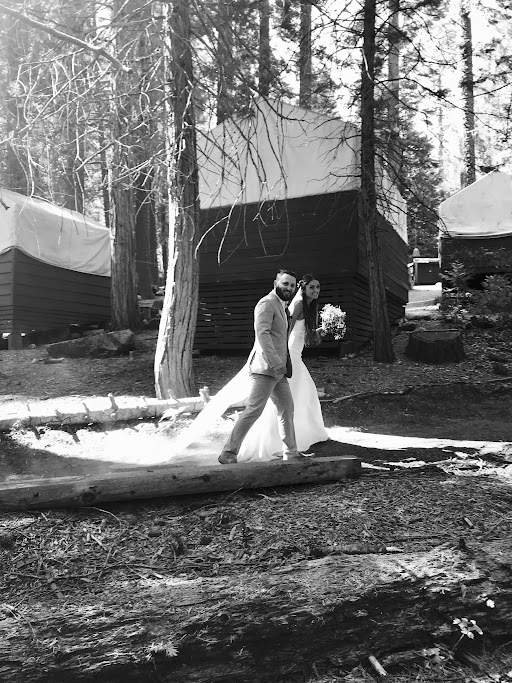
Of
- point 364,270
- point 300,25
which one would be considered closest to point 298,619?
point 364,270

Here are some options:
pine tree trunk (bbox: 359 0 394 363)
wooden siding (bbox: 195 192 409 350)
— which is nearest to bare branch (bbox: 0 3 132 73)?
wooden siding (bbox: 195 192 409 350)

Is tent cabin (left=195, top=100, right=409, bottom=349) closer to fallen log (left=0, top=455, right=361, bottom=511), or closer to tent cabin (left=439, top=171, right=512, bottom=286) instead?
tent cabin (left=439, top=171, right=512, bottom=286)

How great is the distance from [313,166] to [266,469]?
329 inches

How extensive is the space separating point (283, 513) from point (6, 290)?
11.7 m

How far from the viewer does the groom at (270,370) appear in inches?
213

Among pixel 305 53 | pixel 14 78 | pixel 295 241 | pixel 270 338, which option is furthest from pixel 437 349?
pixel 14 78

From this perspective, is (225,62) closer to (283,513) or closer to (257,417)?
(257,417)

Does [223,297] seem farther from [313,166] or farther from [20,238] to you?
[20,238]

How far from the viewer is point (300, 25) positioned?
1183 cm

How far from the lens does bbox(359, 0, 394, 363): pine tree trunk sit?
34.0 feet

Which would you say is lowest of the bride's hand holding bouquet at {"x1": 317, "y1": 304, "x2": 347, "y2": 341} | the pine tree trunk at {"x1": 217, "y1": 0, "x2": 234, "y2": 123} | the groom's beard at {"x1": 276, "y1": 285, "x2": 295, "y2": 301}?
the bride's hand holding bouquet at {"x1": 317, "y1": 304, "x2": 347, "y2": 341}

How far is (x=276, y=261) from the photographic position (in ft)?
39.9

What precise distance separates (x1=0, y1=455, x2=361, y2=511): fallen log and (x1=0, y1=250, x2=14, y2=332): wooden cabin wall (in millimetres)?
10364

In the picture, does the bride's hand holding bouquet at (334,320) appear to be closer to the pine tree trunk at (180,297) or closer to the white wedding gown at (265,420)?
the pine tree trunk at (180,297)
